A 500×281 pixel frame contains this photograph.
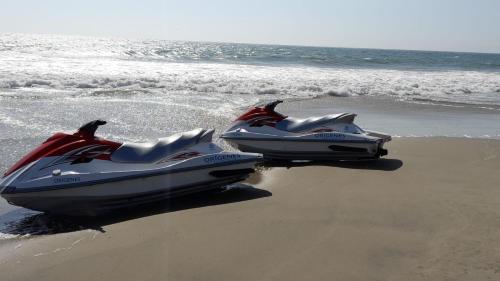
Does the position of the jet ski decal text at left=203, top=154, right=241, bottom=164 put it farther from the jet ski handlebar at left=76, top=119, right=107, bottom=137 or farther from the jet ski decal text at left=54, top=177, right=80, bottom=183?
the jet ski decal text at left=54, top=177, right=80, bottom=183

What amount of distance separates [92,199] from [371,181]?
12.0 ft

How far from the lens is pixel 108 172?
5828 mm

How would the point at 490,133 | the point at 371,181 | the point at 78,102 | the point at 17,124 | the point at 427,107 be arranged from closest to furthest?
the point at 371,181 < the point at 17,124 < the point at 490,133 < the point at 78,102 < the point at 427,107

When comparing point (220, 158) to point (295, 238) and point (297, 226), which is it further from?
point (295, 238)

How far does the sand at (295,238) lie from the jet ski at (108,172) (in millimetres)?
268

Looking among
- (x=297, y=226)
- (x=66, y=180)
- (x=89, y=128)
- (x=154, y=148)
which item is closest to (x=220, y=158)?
(x=154, y=148)

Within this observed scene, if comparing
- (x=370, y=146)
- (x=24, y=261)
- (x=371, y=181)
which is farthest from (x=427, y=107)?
(x=24, y=261)

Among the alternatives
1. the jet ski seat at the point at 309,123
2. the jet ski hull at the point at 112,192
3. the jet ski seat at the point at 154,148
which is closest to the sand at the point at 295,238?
the jet ski hull at the point at 112,192

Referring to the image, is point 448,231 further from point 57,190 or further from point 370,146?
point 57,190

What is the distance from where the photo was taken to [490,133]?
11.6 metres

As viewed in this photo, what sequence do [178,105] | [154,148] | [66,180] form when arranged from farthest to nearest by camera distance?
[178,105] → [154,148] → [66,180]

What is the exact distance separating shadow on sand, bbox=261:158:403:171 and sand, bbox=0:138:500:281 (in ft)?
3.11

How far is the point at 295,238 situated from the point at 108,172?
87.6 inches

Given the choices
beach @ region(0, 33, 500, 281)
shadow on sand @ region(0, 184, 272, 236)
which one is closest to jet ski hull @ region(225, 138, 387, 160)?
beach @ region(0, 33, 500, 281)
